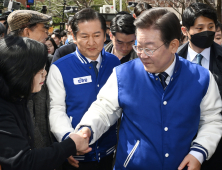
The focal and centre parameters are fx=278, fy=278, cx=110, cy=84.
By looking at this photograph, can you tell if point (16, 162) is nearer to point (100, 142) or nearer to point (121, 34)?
point (100, 142)

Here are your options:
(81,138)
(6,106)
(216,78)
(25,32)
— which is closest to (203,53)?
(216,78)

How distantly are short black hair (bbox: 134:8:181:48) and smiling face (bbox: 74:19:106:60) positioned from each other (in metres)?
0.72

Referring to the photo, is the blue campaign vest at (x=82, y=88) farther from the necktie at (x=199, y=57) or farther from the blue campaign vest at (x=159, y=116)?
the necktie at (x=199, y=57)

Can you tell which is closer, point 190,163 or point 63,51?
point 190,163

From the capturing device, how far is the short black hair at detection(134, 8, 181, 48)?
6.75 feet

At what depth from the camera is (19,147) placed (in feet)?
5.49

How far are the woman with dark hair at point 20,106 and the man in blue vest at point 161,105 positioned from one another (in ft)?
1.38

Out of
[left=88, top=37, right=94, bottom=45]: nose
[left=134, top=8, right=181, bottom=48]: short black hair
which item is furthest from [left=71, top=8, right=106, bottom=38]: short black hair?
[left=134, top=8, right=181, bottom=48]: short black hair

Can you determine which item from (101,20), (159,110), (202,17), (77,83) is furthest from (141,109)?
(202,17)

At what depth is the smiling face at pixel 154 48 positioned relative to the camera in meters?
2.07

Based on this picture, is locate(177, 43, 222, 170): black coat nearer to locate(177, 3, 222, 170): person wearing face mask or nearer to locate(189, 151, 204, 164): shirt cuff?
locate(177, 3, 222, 170): person wearing face mask

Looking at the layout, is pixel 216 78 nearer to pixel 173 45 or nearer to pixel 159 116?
pixel 173 45

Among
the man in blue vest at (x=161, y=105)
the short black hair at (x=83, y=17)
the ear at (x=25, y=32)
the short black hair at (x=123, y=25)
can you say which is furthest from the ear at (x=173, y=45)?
the ear at (x=25, y=32)

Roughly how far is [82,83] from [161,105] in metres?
0.89
